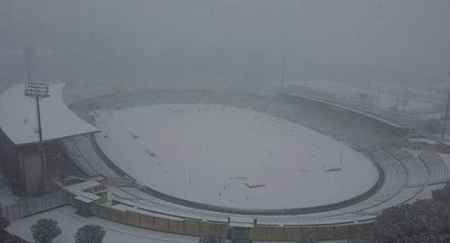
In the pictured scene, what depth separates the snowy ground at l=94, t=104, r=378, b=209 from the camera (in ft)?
89.8

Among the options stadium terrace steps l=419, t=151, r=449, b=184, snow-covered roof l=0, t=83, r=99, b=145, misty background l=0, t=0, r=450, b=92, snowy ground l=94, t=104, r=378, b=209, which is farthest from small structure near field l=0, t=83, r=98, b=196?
misty background l=0, t=0, r=450, b=92

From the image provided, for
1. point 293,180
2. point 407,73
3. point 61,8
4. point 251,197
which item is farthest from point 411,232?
point 61,8

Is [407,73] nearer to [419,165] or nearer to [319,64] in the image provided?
[319,64]

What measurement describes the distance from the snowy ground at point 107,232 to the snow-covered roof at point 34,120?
15.6 feet

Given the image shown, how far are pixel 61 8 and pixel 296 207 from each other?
4120 inches

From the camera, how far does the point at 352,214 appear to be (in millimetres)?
23984

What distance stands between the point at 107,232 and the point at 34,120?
1169 centimetres

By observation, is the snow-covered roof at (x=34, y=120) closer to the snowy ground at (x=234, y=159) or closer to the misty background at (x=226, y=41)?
the snowy ground at (x=234, y=159)

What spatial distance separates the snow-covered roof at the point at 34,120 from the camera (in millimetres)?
25016

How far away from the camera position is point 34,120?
91.9ft

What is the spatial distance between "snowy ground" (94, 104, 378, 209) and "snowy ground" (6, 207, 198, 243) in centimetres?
590

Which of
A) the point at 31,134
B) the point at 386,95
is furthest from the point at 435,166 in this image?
the point at 386,95

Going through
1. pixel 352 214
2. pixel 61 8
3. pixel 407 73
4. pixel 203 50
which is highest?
pixel 61 8

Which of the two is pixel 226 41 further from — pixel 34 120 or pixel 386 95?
pixel 34 120
